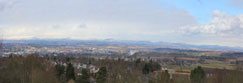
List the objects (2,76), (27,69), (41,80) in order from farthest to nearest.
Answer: (27,69), (2,76), (41,80)

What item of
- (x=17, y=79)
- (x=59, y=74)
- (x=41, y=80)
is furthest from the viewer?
(x=59, y=74)

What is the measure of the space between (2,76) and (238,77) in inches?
820

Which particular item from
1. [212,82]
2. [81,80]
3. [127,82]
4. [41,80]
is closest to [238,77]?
[212,82]

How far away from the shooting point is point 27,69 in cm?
2300

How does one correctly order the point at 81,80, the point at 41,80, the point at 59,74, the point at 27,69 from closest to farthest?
the point at 41,80 < the point at 27,69 < the point at 81,80 < the point at 59,74

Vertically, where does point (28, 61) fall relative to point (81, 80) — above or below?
above

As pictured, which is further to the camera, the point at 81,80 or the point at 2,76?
the point at 81,80

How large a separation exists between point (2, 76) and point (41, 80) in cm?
404

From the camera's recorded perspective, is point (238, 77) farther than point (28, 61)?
No

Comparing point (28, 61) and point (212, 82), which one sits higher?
point (28, 61)

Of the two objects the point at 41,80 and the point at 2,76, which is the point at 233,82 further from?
the point at 2,76

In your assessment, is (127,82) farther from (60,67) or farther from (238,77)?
(60,67)

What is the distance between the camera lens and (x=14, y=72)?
2239 cm

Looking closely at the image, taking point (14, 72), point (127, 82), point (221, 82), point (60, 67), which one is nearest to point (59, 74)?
point (60, 67)
